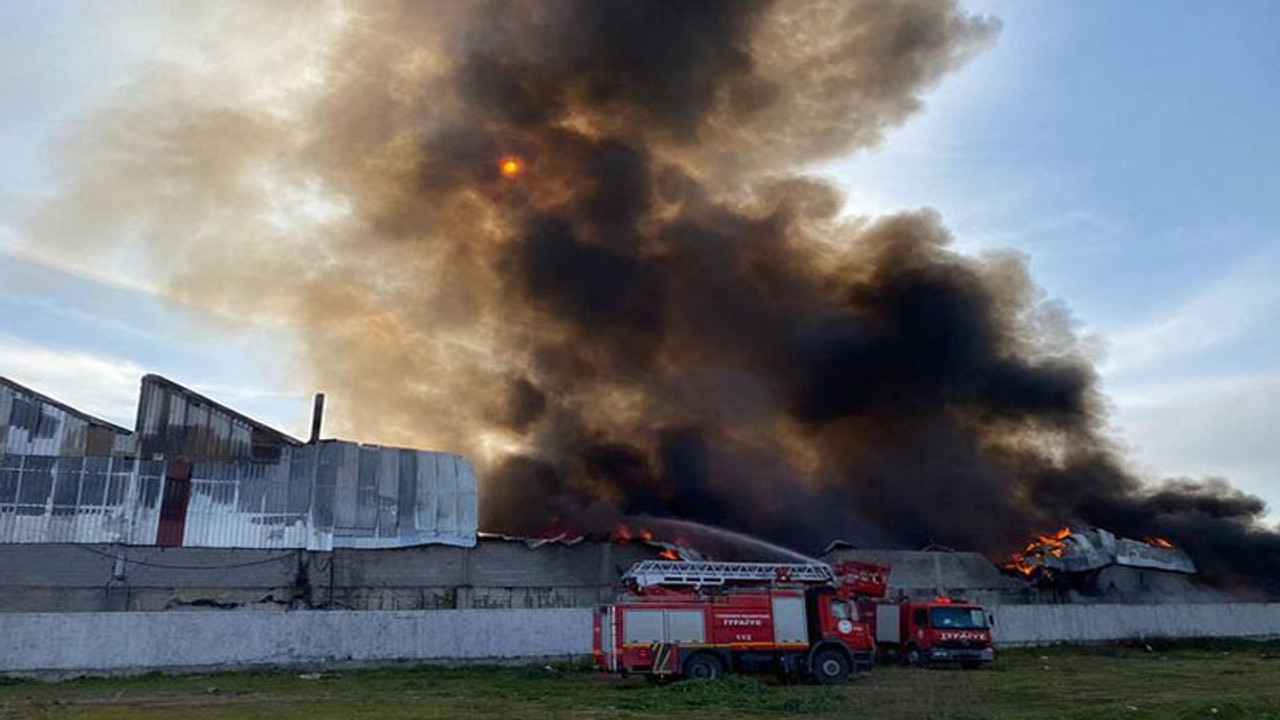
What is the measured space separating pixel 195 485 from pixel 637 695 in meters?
20.2

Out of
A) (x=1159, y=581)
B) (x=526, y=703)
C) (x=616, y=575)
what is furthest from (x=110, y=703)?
(x=1159, y=581)

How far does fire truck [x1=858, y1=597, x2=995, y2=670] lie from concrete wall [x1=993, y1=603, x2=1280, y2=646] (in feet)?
25.2

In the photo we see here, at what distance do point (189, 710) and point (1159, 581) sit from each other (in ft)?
136

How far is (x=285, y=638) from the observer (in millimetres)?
24062

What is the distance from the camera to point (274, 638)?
2398 centimetres

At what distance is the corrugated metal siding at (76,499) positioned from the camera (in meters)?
28.2

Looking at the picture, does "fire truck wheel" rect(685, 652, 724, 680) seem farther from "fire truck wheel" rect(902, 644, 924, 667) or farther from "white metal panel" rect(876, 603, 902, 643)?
"fire truck wheel" rect(902, 644, 924, 667)

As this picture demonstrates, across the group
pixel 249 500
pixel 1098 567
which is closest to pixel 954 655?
pixel 1098 567

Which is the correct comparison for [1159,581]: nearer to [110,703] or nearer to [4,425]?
[110,703]

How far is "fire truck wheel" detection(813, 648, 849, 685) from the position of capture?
808 inches

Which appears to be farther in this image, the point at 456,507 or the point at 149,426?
the point at 456,507

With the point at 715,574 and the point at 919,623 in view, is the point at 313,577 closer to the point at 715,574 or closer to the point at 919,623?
the point at 715,574

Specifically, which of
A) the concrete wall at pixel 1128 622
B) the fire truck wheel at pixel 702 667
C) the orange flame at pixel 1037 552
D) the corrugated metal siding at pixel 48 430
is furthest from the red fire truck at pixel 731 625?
the orange flame at pixel 1037 552

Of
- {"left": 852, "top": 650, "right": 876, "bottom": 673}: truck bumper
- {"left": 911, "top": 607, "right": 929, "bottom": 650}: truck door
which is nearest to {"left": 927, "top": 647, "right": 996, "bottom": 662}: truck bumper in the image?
{"left": 911, "top": 607, "right": 929, "bottom": 650}: truck door
